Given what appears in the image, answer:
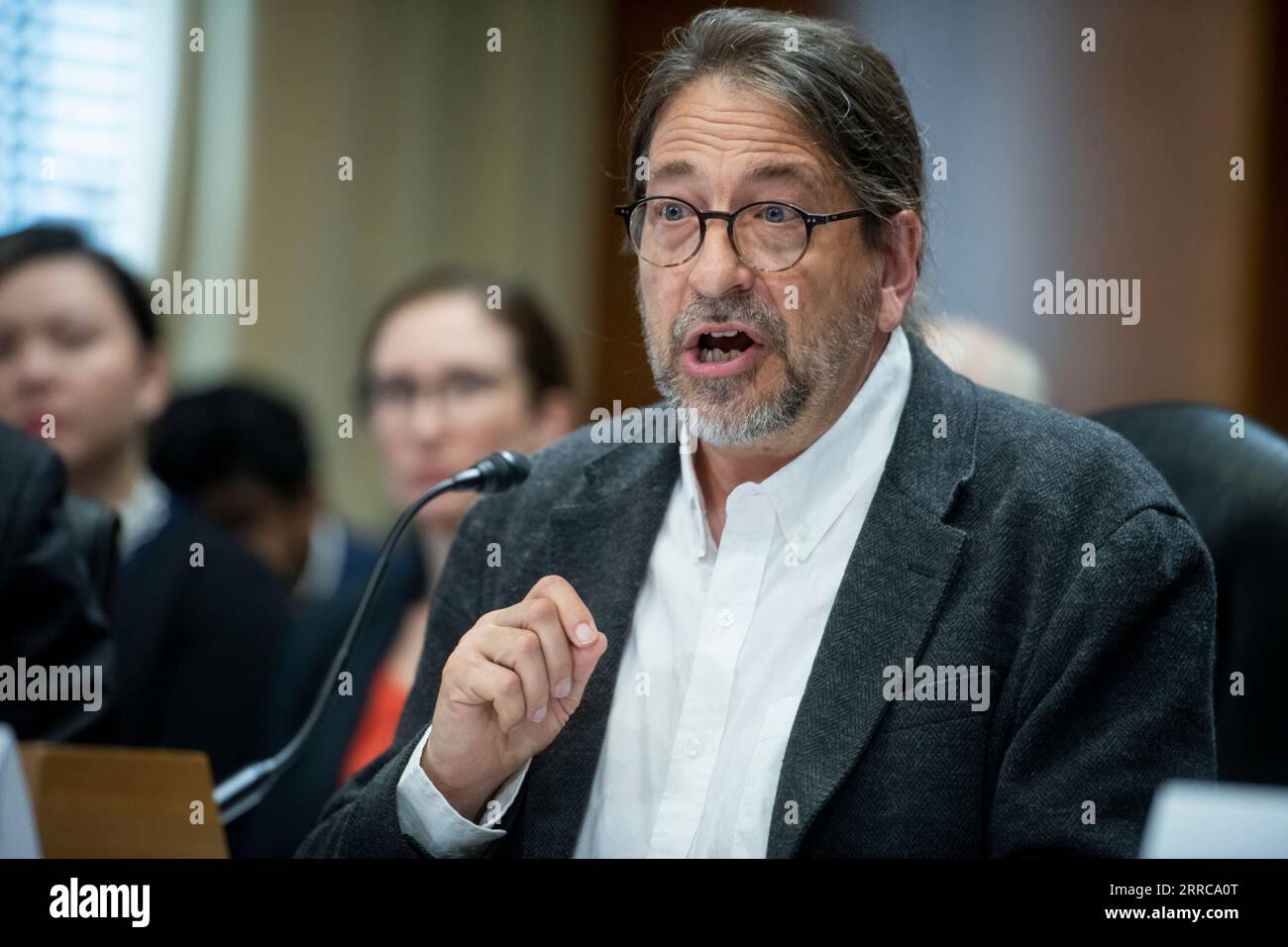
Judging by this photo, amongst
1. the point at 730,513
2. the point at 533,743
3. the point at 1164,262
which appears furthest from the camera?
the point at 1164,262

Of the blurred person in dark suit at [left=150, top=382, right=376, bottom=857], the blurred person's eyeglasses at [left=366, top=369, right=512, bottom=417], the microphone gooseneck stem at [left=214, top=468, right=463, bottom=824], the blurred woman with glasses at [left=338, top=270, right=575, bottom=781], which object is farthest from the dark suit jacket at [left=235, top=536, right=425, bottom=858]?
the blurred person in dark suit at [left=150, top=382, right=376, bottom=857]

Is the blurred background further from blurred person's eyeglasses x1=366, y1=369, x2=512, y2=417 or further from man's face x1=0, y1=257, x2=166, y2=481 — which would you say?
man's face x1=0, y1=257, x2=166, y2=481

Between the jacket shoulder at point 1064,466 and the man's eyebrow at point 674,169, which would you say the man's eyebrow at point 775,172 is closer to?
the man's eyebrow at point 674,169

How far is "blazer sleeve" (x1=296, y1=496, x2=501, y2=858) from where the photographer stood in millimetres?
1485

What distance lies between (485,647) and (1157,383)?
2.76 meters

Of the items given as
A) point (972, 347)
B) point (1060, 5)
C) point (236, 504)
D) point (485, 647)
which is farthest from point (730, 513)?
point (1060, 5)

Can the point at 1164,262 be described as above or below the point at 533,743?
above

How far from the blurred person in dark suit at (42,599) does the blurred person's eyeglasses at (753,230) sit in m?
0.92

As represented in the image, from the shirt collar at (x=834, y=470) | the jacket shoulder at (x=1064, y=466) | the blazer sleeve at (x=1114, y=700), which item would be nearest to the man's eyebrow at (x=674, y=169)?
the shirt collar at (x=834, y=470)

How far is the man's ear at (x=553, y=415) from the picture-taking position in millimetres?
2676

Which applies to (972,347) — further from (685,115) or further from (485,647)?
(485,647)

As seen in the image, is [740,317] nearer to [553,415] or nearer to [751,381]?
[751,381]

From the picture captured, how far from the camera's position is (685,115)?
154 cm
